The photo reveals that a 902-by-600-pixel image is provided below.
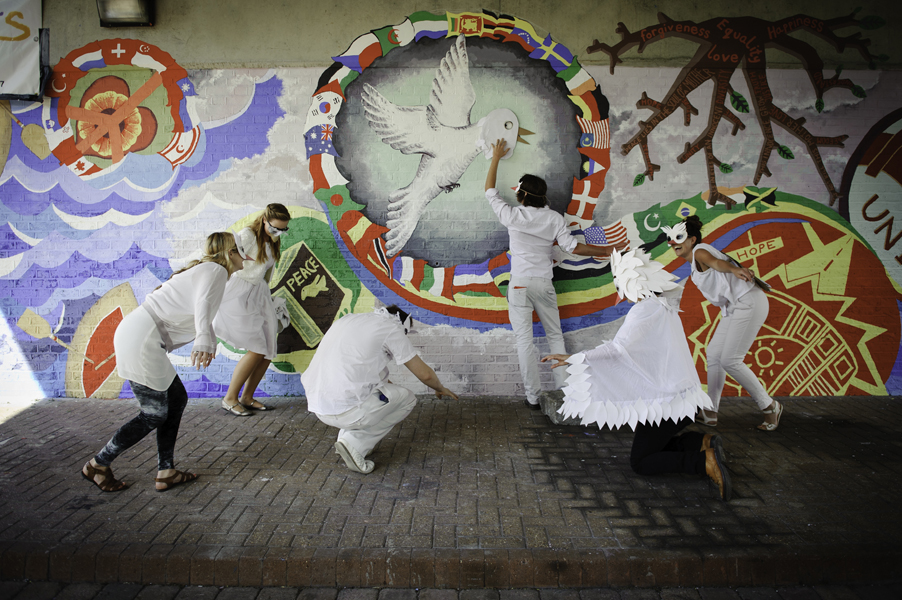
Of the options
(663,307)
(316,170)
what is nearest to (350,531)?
(663,307)

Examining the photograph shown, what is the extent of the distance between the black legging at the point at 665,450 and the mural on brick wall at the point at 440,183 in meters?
2.14

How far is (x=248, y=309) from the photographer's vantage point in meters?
5.49

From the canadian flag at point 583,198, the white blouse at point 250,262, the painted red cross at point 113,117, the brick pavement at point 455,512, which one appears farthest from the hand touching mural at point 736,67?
the painted red cross at point 113,117

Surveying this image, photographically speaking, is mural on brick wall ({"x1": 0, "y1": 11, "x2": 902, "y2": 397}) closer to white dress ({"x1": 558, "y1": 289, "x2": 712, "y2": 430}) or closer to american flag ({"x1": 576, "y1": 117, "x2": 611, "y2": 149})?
american flag ({"x1": 576, "y1": 117, "x2": 611, "y2": 149})

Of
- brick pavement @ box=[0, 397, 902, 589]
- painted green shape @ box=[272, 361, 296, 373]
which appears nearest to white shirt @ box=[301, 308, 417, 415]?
brick pavement @ box=[0, 397, 902, 589]

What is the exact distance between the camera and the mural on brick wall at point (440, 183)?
19.4ft

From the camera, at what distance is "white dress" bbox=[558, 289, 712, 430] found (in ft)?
12.1

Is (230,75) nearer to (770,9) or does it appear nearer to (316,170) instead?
(316,170)

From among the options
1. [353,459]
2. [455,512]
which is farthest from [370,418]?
[455,512]

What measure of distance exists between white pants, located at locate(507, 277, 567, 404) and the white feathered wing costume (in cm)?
189

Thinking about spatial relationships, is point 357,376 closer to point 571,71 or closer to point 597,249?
point 597,249

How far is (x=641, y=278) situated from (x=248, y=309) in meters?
3.86

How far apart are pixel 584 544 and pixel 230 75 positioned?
5.82 metres

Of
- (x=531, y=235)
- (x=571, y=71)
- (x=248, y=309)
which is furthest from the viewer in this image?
(x=571, y=71)
